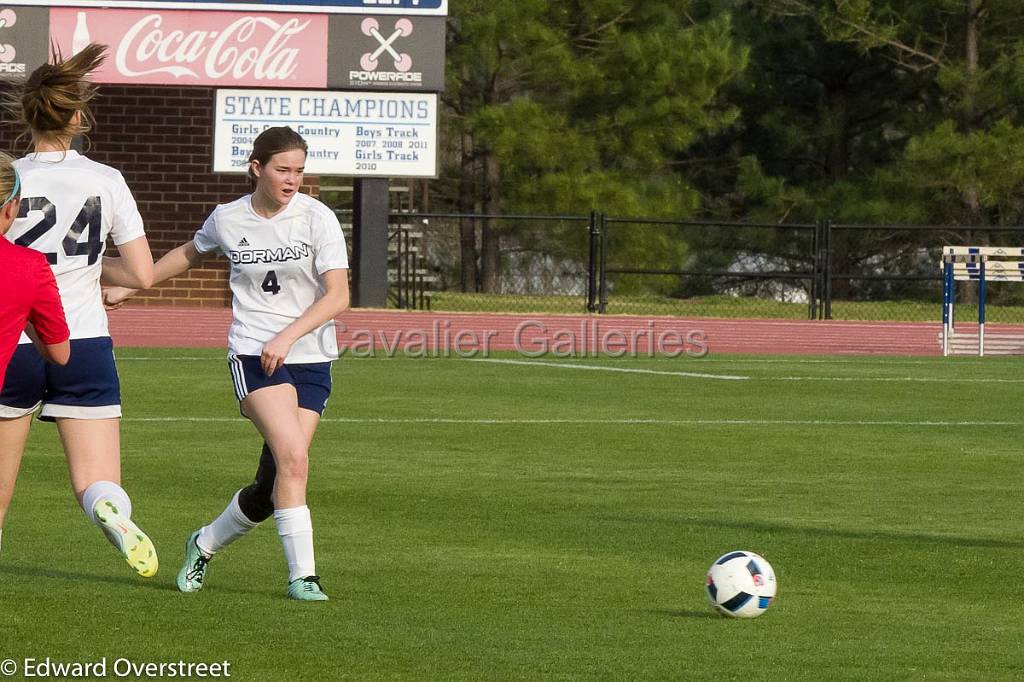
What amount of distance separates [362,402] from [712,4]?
1085 inches

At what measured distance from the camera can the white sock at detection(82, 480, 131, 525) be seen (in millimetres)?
6195

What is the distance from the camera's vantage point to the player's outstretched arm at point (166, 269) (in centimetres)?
702

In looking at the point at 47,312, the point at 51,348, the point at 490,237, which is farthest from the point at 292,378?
the point at 490,237

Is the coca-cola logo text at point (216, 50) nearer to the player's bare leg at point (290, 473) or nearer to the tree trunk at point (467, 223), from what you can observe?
the tree trunk at point (467, 223)

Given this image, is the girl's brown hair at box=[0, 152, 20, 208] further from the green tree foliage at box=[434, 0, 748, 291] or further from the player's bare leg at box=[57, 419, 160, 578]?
the green tree foliage at box=[434, 0, 748, 291]

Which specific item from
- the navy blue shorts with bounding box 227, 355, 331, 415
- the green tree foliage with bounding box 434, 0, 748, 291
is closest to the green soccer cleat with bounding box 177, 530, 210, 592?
the navy blue shorts with bounding box 227, 355, 331, 415

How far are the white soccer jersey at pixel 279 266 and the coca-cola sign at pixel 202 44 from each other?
20.6 meters

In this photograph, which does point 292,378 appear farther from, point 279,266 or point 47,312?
point 47,312

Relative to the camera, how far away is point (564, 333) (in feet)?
86.5

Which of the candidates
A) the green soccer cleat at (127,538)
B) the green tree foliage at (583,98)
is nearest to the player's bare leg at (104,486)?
the green soccer cleat at (127,538)

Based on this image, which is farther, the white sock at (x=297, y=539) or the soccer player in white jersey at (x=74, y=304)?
the white sock at (x=297, y=539)

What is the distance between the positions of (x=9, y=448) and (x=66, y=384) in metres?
0.30

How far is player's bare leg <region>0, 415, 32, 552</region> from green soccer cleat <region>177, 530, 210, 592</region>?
3.55 feet

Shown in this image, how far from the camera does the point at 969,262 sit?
27641 mm
